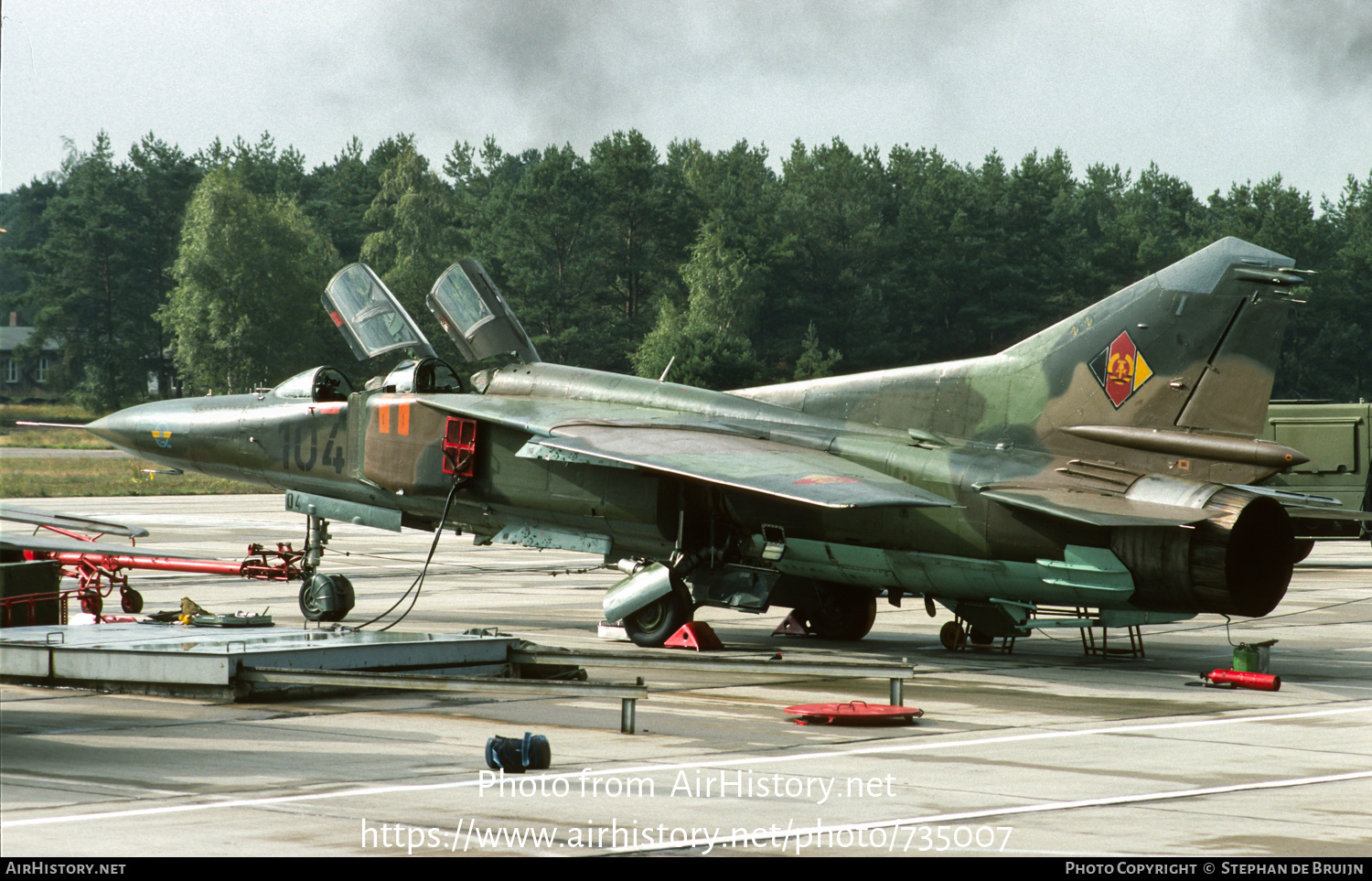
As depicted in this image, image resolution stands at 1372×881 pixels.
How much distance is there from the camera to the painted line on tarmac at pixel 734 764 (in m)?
6.88

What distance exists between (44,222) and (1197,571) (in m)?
94.6

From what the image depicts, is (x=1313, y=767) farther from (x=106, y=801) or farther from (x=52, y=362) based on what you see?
→ (x=52, y=362)

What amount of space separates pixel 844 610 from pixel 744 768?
768 cm

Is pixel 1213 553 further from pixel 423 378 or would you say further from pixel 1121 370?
pixel 423 378

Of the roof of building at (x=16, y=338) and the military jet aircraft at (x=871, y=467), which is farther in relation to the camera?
the roof of building at (x=16, y=338)

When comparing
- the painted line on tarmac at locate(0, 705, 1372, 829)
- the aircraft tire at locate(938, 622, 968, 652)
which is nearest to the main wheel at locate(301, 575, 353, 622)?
the aircraft tire at locate(938, 622, 968, 652)

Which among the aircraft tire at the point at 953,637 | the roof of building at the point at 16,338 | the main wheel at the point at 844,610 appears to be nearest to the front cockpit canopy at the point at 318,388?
the main wheel at the point at 844,610

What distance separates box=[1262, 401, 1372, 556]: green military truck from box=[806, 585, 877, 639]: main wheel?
39.2 feet

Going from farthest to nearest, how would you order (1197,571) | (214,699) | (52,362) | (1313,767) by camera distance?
(52,362) < (1197,571) < (214,699) < (1313,767)

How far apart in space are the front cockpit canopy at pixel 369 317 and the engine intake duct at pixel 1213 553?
8749 mm

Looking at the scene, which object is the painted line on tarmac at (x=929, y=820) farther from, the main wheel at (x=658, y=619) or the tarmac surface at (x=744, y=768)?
the main wheel at (x=658, y=619)

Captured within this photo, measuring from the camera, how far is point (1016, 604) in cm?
1352

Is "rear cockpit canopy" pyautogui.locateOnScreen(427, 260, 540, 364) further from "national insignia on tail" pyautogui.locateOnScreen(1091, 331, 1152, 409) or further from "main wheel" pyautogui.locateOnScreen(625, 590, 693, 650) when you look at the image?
"national insignia on tail" pyautogui.locateOnScreen(1091, 331, 1152, 409)
